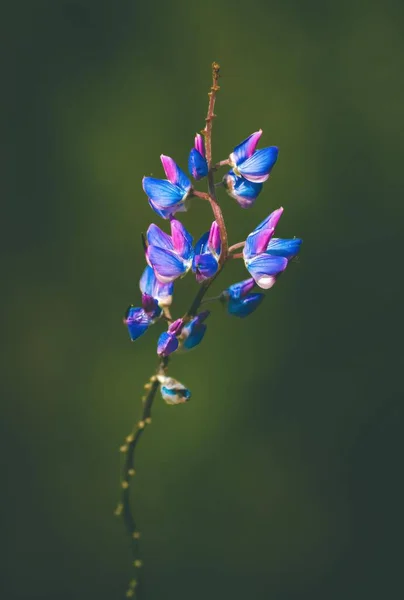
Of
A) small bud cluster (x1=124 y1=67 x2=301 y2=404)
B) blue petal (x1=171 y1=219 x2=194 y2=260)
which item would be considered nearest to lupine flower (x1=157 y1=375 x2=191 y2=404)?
small bud cluster (x1=124 y1=67 x2=301 y2=404)

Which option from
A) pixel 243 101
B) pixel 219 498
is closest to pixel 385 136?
pixel 243 101

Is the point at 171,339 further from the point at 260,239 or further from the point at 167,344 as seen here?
the point at 260,239

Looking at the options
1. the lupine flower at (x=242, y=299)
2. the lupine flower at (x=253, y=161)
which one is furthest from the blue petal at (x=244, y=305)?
the lupine flower at (x=253, y=161)

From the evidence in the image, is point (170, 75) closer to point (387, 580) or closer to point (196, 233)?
point (196, 233)

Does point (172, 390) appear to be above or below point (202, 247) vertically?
below

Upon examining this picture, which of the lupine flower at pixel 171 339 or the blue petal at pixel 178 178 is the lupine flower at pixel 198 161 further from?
the lupine flower at pixel 171 339

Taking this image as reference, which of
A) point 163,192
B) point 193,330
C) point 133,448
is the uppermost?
point 163,192

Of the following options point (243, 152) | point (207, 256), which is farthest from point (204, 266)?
point (243, 152)

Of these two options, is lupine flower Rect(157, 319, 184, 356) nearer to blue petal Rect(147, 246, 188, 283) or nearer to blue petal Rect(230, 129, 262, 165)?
blue petal Rect(147, 246, 188, 283)
